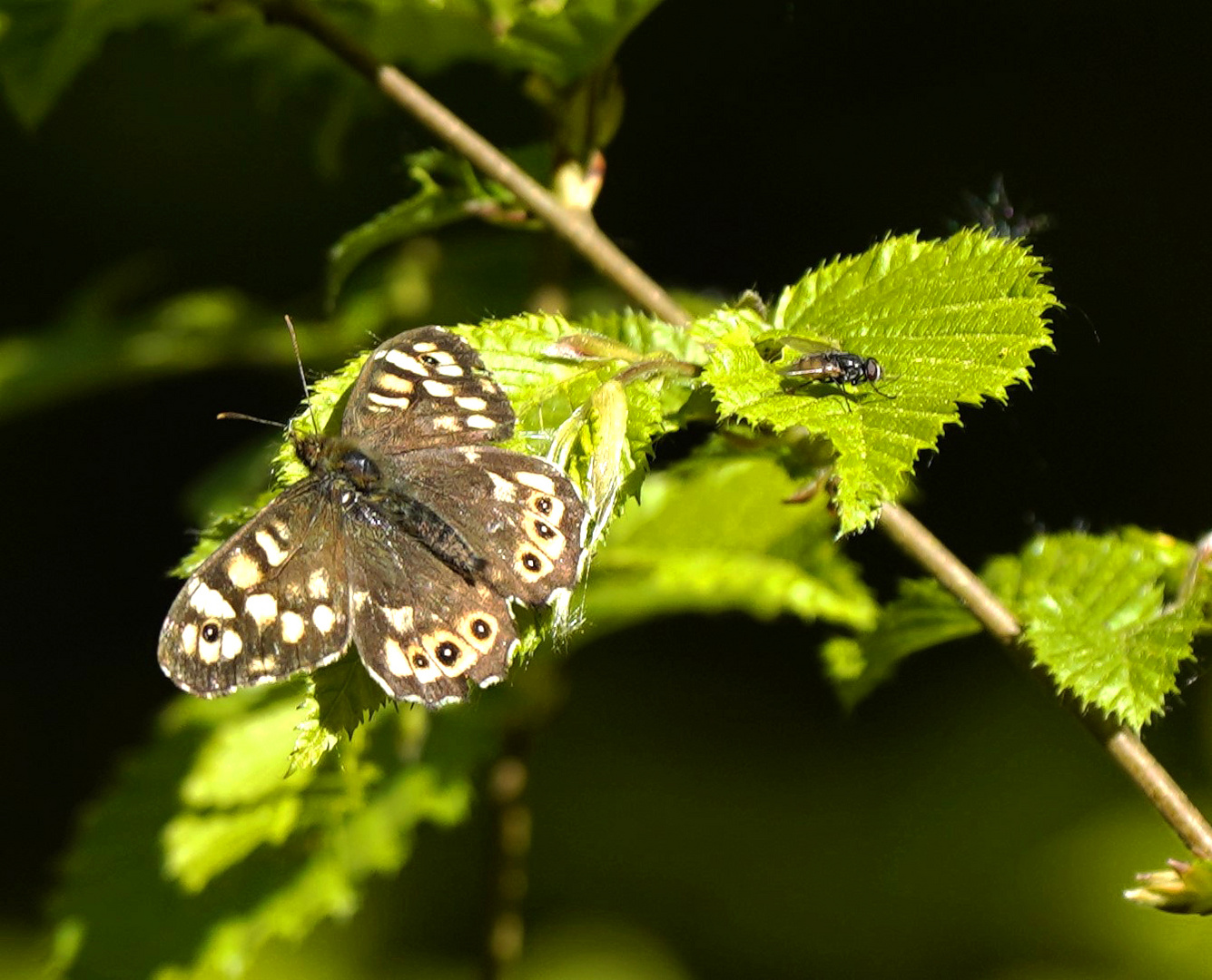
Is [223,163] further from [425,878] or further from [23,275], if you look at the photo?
[425,878]

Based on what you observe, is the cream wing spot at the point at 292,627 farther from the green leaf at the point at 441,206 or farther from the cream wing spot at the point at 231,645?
the green leaf at the point at 441,206

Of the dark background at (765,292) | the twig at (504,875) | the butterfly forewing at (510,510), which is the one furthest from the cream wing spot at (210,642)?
the dark background at (765,292)

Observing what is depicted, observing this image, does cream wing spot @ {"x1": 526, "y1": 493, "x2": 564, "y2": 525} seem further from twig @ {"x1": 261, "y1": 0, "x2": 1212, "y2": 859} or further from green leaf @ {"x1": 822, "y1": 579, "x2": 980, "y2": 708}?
green leaf @ {"x1": 822, "y1": 579, "x2": 980, "y2": 708}

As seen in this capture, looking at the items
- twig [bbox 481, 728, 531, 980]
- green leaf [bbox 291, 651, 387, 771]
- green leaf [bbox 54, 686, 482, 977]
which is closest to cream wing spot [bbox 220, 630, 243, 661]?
green leaf [bbox 291, 651, 387, 771]

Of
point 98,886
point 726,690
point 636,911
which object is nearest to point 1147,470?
point 726,690

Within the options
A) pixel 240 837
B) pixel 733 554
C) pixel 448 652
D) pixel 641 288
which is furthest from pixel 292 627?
pixel 733 554
